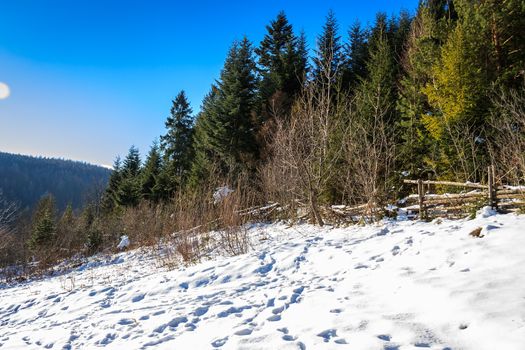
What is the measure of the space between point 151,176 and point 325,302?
87.0ft

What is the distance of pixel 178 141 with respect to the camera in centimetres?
2753

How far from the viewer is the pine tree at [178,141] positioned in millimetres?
27062

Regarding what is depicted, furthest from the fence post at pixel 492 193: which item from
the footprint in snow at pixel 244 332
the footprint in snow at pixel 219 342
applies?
the footprint in snow at pixel 219 342

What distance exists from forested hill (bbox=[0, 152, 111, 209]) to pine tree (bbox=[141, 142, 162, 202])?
81460mm

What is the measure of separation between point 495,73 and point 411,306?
14.1 metres

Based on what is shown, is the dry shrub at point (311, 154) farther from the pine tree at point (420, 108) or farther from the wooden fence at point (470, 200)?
the pine tree at point (420, 108)

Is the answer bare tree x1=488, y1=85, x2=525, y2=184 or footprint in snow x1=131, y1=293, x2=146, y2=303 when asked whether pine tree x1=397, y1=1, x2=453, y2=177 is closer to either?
bare tree x1=488, y1=85, x2=525, y2=184

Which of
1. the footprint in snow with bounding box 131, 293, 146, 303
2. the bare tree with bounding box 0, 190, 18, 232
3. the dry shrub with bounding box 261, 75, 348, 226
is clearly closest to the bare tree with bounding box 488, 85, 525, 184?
the dry shrub with bounding box 261, 75, 348, 226

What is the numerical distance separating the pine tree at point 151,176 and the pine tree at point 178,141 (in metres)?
1.36

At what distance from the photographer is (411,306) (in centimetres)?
387

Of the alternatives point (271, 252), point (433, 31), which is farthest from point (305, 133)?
point (433, 31)

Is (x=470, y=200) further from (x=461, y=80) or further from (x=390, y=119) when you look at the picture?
(x=390, y=119)

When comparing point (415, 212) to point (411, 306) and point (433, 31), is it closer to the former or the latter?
point (411, 306)

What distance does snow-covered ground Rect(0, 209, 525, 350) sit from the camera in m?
3.34
